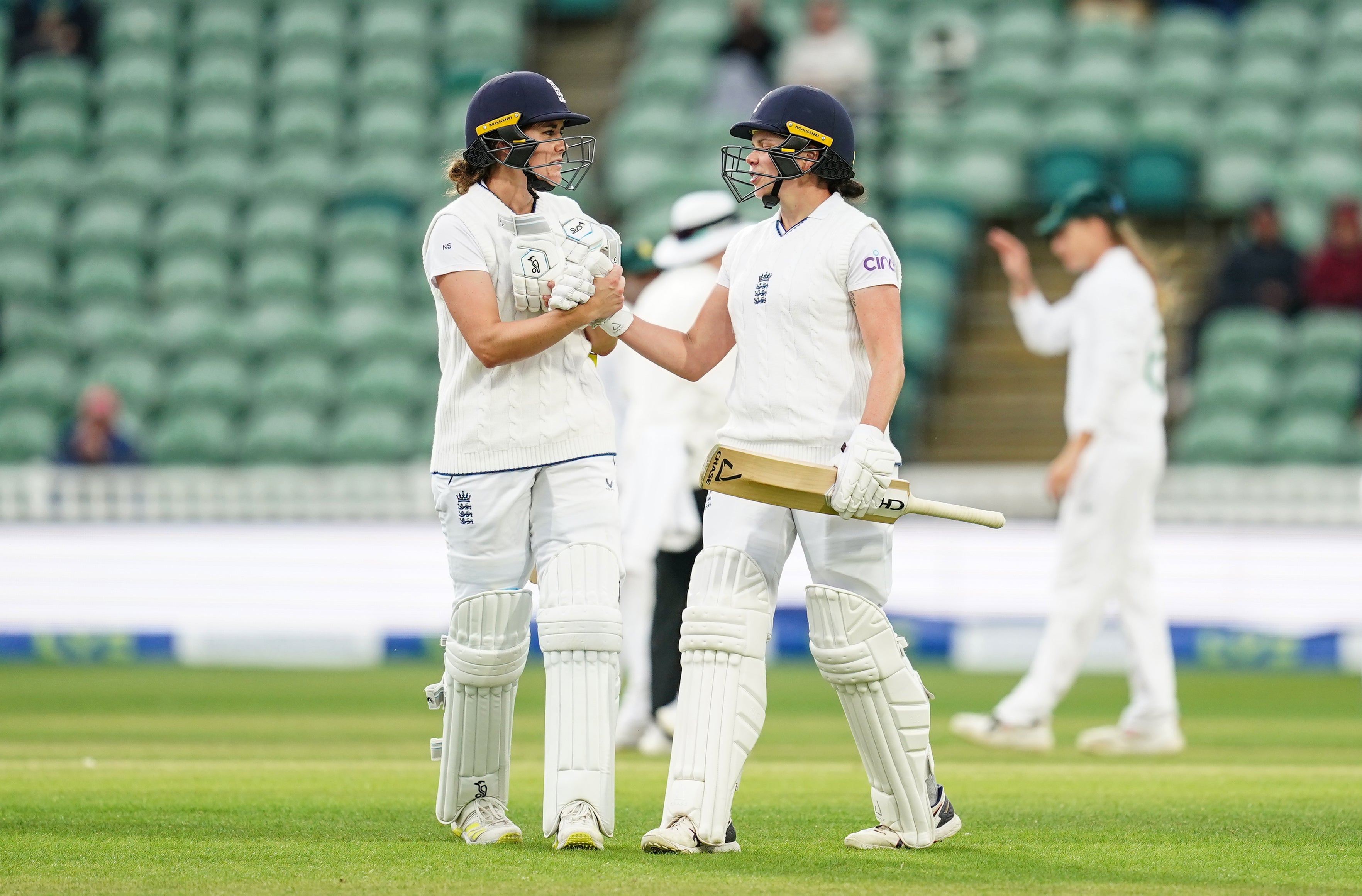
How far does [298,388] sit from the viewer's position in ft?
45.6

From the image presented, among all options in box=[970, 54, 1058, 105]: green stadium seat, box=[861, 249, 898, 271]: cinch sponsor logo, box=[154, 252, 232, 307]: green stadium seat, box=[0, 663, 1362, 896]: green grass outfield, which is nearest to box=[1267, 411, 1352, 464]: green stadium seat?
box=[0, 663, 1362, 896]: green grass outfield

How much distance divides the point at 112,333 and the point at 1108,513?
8.99 m

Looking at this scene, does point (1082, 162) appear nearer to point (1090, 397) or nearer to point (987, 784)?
point (1090, 397)

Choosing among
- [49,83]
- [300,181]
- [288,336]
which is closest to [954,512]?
[288,336]

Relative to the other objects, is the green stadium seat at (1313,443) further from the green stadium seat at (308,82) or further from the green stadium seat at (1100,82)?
the green stadium seat at (308,82)

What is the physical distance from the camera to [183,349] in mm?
14336

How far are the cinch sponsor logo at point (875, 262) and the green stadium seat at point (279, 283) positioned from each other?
10.6m

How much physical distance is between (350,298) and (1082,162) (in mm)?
5539

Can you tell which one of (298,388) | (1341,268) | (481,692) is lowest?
(481,692)

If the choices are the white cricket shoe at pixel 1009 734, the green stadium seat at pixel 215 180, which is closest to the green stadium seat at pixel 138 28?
the green stadium seat at pixel 215 180

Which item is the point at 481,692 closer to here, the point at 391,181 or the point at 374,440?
the point at 374,440

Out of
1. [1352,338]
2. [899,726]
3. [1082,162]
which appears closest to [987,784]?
[899,726]

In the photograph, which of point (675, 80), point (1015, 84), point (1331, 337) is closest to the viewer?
point (1331, 337)

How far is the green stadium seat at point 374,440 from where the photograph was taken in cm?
1350
